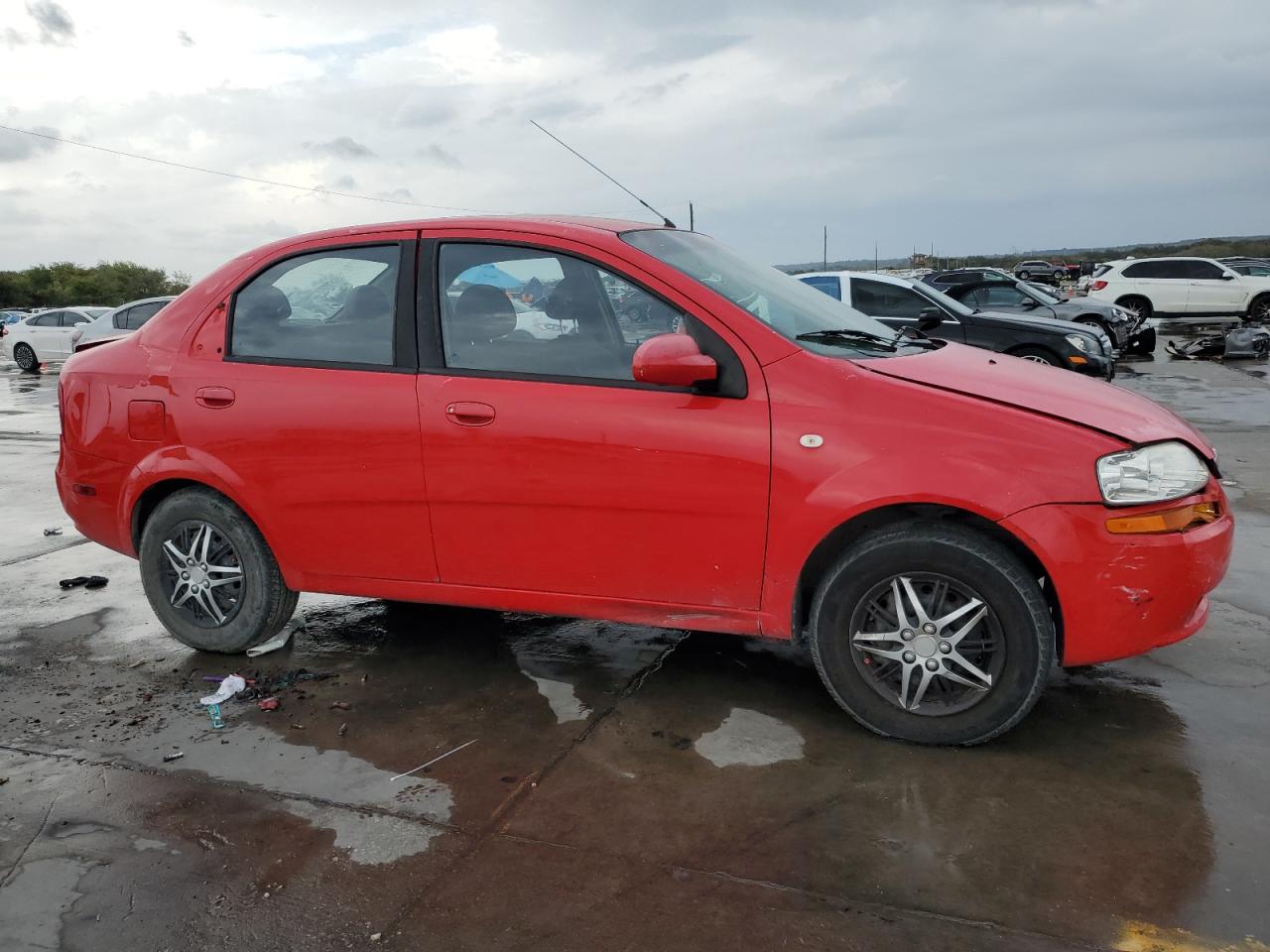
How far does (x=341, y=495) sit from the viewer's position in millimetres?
4094

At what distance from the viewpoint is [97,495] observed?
15.2 ft

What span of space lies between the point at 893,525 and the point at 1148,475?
79 centimetres

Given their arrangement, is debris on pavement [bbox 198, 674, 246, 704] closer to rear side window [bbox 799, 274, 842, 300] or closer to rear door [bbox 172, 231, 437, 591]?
rear door [bbox 172, 231, 437, 591]

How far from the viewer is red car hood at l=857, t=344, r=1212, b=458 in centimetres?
338

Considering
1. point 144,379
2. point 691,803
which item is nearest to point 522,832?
point 691,803

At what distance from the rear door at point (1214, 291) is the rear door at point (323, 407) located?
24.2 metres

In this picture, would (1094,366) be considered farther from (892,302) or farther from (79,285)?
(79,285)

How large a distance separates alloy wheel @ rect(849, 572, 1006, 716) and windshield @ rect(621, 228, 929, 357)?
35.1 inches

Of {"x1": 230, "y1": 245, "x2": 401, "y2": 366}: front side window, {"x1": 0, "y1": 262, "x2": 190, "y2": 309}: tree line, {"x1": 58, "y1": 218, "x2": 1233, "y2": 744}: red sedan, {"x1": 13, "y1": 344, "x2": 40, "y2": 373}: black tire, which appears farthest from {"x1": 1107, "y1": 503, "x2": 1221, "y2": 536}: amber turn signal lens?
{"x1": 0, "y1": 262, "x2": 190, "y2": 309}: tree line

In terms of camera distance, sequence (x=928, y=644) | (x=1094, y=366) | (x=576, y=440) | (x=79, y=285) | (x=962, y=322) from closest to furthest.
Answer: (x=928, y=644) < (x=576, y=440) < (x=962, y=322) < (x=1094, y=366) < (x=79, y=285)

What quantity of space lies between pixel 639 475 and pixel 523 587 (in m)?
0.68

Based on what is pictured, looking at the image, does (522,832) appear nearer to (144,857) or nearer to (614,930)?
(614,930)

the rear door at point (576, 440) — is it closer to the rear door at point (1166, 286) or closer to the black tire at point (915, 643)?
the black tire at point (915, 643)

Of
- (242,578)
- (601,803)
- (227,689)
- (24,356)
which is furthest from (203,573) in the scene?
(24,356)
